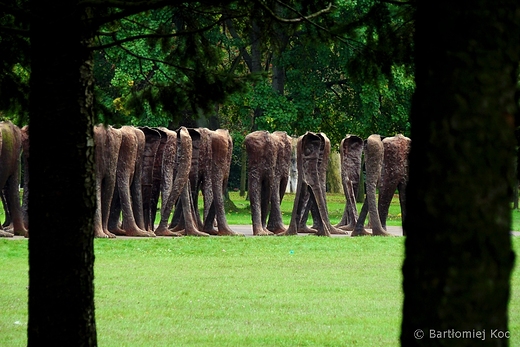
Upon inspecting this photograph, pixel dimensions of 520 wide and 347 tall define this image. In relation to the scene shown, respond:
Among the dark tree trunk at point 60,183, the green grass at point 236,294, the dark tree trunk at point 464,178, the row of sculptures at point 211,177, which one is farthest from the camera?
the row of sculptures at point 211,177

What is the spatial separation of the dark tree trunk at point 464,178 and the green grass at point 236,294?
16.8 ft

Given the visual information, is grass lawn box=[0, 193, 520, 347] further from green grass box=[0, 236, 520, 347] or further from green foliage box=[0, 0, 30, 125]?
green foliage box=[0, 0, 30, 125]

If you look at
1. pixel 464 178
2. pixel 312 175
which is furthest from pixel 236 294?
pixel 312 175

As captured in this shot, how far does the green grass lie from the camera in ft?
29.9

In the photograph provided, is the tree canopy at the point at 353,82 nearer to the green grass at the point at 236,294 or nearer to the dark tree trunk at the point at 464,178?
the dark tree trunk at the point at 464,178

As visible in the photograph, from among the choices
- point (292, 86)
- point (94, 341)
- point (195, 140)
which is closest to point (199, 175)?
point (195, 140)

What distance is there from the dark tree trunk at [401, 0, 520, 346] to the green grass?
512 centimetres

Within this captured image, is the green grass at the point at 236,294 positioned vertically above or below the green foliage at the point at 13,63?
below

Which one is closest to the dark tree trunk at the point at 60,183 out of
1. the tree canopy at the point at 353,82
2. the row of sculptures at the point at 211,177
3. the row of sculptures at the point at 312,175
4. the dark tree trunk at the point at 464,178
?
the tree canopy at the point at 353,82

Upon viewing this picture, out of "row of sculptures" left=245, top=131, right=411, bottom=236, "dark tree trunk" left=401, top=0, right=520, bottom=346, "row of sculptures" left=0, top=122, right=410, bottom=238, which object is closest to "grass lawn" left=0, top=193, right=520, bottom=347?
"row of sculptures" left=0, top=122, right=410, bottom=238

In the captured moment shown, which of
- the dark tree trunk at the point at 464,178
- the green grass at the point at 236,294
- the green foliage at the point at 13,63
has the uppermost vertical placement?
the green foliage at the point at 13,63

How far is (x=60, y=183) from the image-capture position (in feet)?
20.4

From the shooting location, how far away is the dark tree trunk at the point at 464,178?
139 inches

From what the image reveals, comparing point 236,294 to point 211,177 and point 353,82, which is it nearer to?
point 353,82
